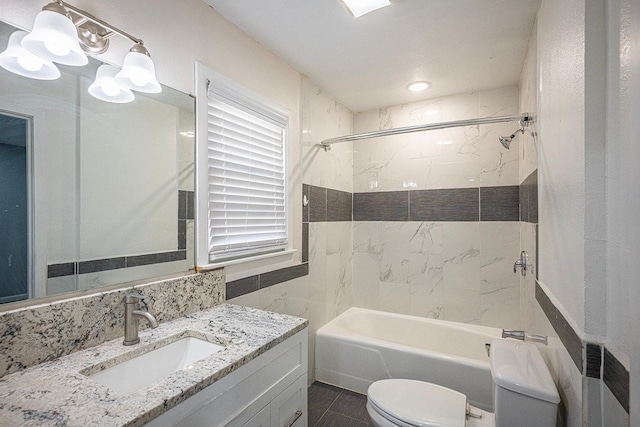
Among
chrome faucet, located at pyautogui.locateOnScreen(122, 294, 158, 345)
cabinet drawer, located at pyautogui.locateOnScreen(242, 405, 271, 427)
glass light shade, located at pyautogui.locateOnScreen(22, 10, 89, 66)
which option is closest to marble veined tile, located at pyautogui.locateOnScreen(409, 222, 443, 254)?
cabinet drawer, located at pyautogui.locateOnScreen(242, 405, 271, 427)

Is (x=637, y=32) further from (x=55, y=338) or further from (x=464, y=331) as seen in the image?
(x=464, y=331)

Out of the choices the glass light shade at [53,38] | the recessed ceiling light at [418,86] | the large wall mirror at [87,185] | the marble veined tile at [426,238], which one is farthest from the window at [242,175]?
the marble veined tile at [426,238]

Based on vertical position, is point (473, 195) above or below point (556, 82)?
below

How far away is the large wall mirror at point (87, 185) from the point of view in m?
0.92

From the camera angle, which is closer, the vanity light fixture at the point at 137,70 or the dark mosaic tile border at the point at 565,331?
the dark mosaic tile border at the point at 565,331

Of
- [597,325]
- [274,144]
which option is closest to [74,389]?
[597,325]

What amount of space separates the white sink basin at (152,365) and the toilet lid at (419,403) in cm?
95

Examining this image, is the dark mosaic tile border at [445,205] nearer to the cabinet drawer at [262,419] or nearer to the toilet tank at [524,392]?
the toilet tank at [524,392]

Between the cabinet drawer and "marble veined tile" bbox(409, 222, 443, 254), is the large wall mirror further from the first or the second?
"marble veined tile" bbox(409, 222, 443, 254)

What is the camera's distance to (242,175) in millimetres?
1755

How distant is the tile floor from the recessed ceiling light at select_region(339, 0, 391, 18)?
256cm

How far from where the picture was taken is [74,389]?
80 cm

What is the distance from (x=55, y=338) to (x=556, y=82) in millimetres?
2064

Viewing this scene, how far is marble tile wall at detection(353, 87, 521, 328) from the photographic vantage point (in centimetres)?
246
